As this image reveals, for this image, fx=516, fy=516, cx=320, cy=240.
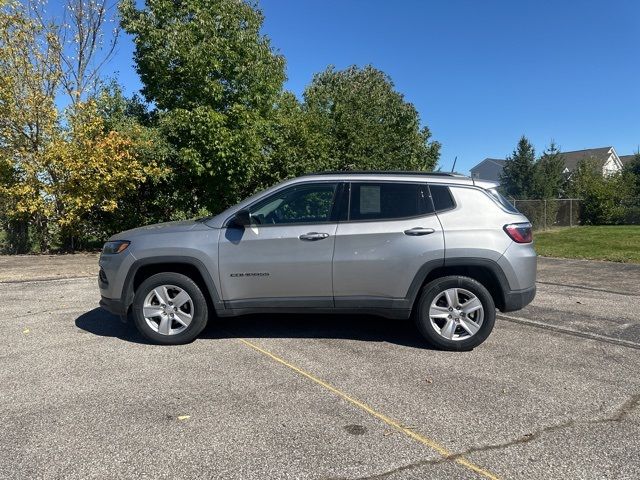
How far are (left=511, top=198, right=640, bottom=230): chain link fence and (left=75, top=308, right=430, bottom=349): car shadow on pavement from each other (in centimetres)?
1958

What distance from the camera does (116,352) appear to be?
5.13 m

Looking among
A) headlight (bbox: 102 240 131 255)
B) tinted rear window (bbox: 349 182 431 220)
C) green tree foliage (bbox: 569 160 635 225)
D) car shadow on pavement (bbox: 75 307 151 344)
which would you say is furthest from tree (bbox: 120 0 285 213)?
green tree foliage (bbox: 569 160 635 225)

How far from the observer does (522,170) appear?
42625mm

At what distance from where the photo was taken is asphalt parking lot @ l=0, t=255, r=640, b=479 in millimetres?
3068

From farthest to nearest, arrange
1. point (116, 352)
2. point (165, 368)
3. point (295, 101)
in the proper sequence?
point (295, 101)
point (116, 352)
point (165, 368)

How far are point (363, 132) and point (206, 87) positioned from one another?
6395 millimetres

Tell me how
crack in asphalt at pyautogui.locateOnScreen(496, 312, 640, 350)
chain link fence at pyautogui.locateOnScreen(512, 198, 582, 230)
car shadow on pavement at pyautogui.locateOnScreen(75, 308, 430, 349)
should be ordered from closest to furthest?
crack in asphalt at pyautogui.locateOnScreen(496, 312, 640, 350)
car shadow on pavement at pyautogui.locateOnScreen(75, 308, 430, 349)
chain link fence at pyautogui.locateOnScreen(512, 198, 582, 230)

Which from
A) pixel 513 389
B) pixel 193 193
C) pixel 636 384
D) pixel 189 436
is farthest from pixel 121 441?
pixel 193 193

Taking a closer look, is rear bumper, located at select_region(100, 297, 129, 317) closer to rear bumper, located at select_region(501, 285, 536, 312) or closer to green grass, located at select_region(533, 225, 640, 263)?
rear bumper, located at select_region(501, 285, 536, 312)

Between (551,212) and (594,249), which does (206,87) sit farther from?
(551,212)

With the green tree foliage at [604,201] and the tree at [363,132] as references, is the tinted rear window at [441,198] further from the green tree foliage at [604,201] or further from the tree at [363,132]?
the green tree foliage at [604,201]

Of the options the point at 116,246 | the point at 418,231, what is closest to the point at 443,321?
the point at 418,231

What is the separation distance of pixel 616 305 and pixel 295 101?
12192 millimetres

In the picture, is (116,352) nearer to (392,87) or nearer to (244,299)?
(244,299)
